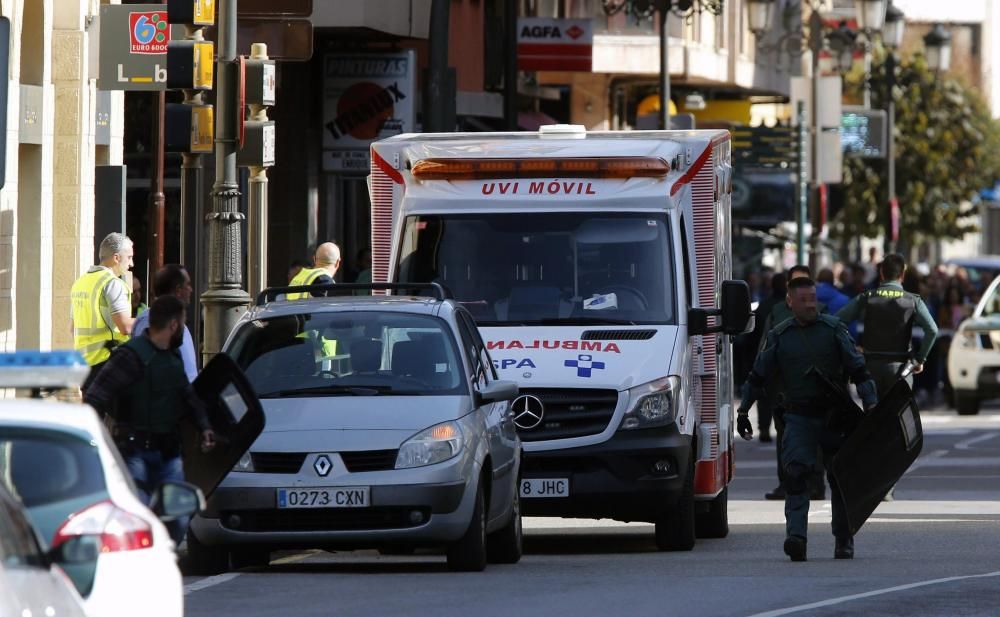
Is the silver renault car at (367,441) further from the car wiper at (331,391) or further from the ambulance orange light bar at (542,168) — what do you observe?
the ambulance orange light bar at (542,168)

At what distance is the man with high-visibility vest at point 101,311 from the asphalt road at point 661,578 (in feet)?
5.68

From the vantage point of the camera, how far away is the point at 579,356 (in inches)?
606

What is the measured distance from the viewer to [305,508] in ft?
43.9

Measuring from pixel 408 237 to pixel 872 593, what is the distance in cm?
454

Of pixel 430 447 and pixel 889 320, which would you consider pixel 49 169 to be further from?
pixel 430 447

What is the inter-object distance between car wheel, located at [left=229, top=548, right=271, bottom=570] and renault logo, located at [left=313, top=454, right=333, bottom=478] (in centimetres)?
101

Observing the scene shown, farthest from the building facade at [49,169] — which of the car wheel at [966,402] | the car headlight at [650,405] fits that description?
the car wheel at [966,402]

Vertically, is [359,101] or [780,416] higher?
[359,101]

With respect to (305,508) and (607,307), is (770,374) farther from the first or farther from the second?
(305,508)

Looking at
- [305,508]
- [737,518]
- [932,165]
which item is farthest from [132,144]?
[932,165]

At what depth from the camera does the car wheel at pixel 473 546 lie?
13.7 m

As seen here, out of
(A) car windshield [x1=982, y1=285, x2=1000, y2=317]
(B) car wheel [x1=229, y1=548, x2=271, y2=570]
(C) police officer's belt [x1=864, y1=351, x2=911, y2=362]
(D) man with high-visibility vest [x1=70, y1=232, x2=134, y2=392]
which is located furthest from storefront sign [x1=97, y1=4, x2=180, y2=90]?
(A) car windshield [x1=982, y1=285, x2=1000, y2=317]

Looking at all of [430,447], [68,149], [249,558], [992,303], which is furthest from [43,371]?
[992,303]

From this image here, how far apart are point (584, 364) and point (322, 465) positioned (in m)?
2.45
